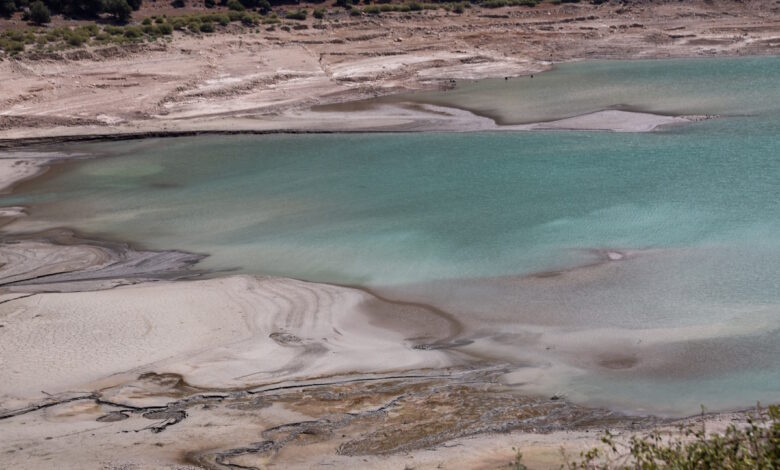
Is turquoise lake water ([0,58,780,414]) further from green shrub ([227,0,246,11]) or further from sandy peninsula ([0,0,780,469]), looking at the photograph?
green shrub ([227,0,246,11])

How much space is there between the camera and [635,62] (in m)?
38.4

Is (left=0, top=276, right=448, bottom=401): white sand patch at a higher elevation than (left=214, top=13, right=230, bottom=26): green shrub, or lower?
lower

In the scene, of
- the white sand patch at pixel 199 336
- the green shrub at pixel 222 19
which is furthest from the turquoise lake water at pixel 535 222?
the green shrub at pixel 222 19

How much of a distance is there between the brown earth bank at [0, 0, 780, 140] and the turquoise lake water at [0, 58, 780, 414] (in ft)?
7.33

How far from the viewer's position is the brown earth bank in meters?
30.2

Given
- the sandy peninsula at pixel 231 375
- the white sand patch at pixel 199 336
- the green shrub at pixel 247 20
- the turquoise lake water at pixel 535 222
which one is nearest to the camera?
the sandy peninsula at pixel 231 375

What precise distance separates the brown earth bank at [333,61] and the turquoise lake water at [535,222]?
2234 mm

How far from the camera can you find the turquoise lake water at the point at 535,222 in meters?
13.1

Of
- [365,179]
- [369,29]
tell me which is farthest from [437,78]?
[365,179]

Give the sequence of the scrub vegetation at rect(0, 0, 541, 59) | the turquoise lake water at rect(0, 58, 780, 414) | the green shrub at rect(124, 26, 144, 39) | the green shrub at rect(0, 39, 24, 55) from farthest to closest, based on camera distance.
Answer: the green shrub at rect(124, 26, 144, 39), the scrub vegetation at rect(0, 0, 541, 59), the green shrub at rect(0, 39, 24, 55), the turquoise lake water at rect(0, 58, 780, 414)

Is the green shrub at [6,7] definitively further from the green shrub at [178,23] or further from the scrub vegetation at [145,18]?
→ the green shrub at [178,23]

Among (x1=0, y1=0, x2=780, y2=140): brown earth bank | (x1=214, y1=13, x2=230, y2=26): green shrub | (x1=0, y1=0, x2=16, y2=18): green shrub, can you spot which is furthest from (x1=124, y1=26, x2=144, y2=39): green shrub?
(x1=0, y1=0, x2=16, y2=18): green shrub

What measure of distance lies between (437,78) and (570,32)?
949 centimetres

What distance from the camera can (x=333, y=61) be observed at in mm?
37406
